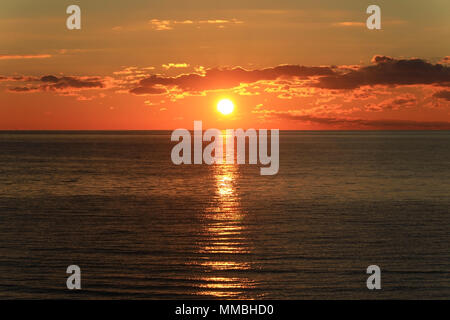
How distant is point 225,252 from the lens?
36.2 meters

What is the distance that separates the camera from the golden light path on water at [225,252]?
29.3 m

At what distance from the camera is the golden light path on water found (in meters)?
29.3

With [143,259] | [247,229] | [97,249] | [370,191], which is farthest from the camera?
[370,191]

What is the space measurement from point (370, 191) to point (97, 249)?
1569 inches

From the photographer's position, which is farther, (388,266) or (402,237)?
(402,237)

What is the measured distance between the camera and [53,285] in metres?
29.9

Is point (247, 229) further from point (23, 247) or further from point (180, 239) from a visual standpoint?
point (23, 247)

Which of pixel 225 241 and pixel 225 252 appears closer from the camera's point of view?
pixel 225 252

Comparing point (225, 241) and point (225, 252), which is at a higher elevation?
point (225, 241)

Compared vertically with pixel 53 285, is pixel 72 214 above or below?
above
